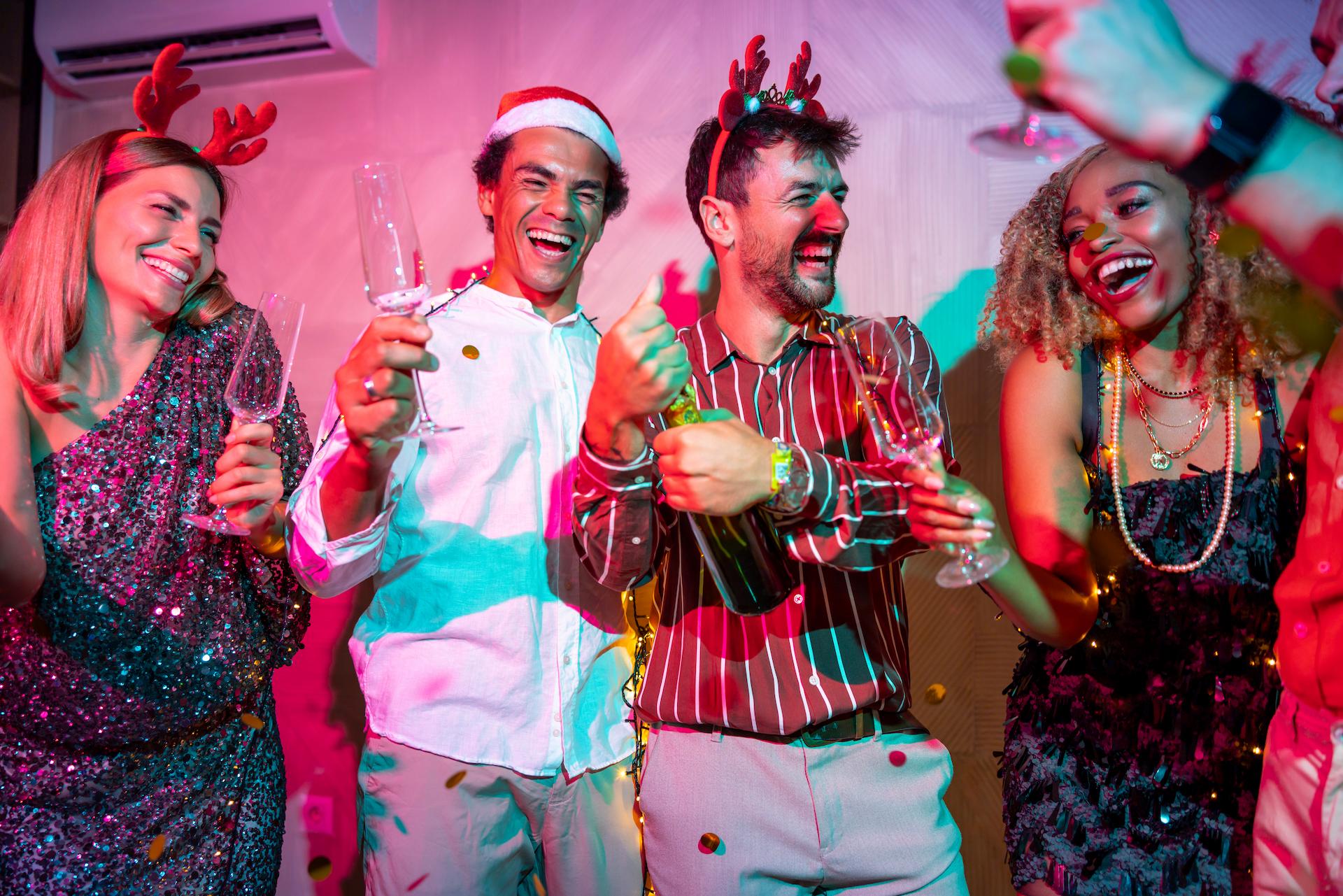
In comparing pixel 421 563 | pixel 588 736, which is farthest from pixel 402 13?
pixel 588 736

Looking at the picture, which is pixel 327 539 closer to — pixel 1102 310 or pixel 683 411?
pixel 683 411

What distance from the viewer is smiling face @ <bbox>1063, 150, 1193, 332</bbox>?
1.78m

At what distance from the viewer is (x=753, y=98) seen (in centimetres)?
213

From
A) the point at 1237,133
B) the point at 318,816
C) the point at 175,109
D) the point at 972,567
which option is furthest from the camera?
the point at 318,816

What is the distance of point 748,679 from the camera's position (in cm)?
167

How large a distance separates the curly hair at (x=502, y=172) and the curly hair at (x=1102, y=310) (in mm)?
1011

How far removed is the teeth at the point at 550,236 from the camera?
212 cm

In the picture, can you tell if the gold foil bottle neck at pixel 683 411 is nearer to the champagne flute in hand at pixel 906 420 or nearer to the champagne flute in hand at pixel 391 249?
the champagne flute in hand at pixel 906 420

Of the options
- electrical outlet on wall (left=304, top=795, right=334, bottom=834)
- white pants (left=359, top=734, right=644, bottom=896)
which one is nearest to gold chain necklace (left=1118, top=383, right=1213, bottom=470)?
white pants (left=359, top=734, right=644, bottom=896)

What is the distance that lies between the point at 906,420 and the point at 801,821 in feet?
2.56

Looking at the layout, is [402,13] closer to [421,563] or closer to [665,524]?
[421,563]

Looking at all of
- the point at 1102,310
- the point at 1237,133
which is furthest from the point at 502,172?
the point at 1237,133

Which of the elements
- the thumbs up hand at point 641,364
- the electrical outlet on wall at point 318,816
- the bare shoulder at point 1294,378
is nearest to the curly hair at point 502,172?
the thumbs up hand at point 641,364

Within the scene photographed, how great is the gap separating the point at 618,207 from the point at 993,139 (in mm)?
1037
